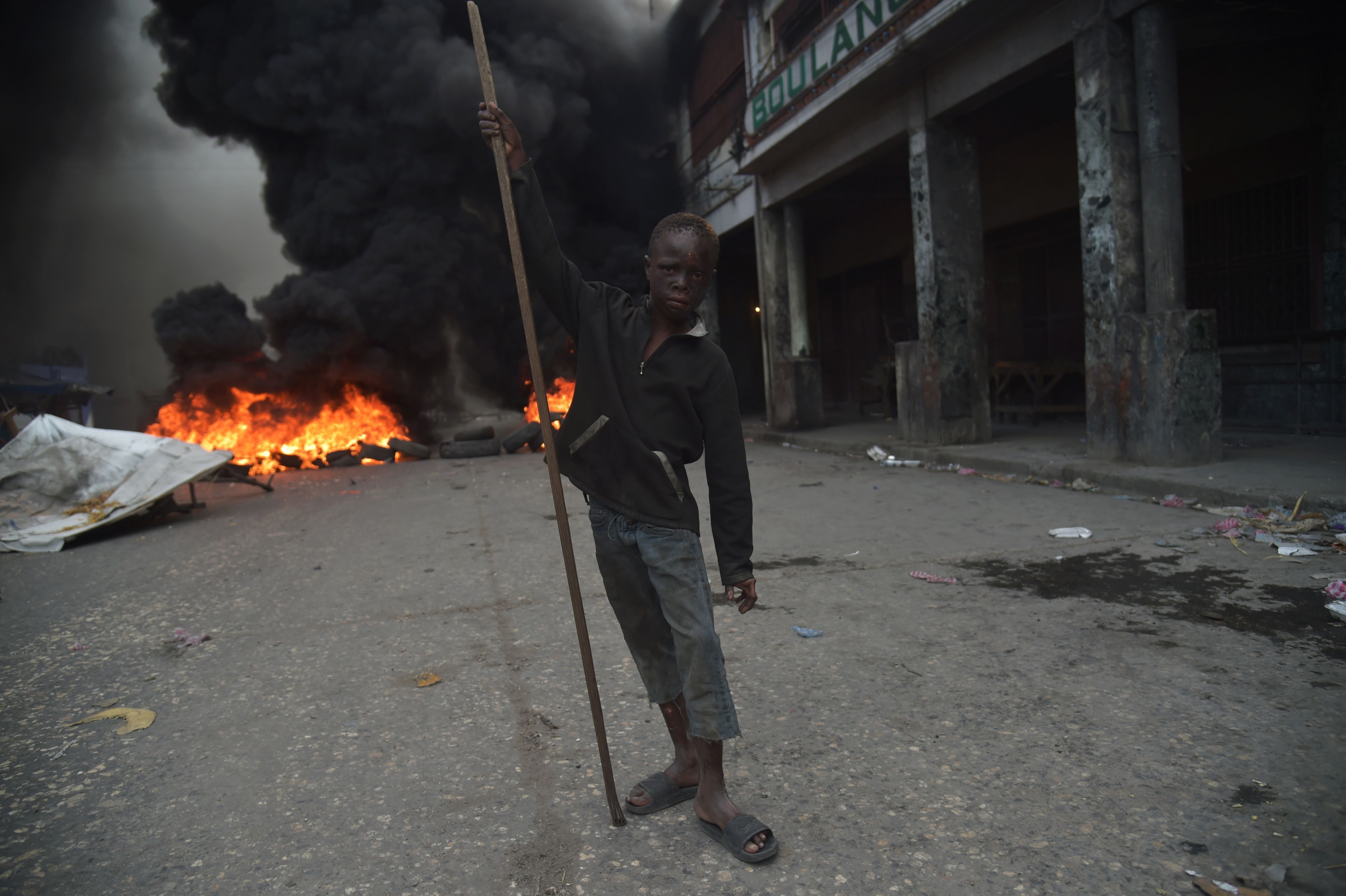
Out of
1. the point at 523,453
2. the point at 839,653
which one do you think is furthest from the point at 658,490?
the point at 523,453

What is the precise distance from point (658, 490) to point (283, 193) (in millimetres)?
20372

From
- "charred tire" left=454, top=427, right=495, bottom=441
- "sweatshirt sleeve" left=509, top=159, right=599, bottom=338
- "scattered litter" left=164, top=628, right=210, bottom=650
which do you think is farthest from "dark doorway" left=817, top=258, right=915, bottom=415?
"sweatshirt sleeve" left=509, top=159, right=599, bottom=338

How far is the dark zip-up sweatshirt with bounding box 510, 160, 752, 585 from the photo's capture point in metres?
1.91

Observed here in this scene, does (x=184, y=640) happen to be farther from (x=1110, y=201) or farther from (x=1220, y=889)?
(x=1110, y=201)

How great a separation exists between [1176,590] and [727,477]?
2.64 metres

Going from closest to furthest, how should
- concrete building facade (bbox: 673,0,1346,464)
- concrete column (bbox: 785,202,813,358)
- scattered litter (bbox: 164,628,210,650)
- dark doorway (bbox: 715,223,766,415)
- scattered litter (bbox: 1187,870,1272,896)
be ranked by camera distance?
scattered litter (bbox: 1187,870,1272,896) → scattered litter (bbox: 164,628,210,650) → concrete building facade (bbox: 673,0,1346,464) → concrete column (bbox: 785,202,813,358) → dark doorway (bbox: 715,223,766,415)

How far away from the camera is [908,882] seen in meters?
1.65

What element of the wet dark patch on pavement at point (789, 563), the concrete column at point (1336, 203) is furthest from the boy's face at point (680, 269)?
the concrete column at point (1336, 203)

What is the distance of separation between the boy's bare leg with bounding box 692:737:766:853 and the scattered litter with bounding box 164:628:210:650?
2.71m

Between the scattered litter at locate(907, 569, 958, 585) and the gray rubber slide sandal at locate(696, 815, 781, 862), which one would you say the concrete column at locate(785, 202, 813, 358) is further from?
the gray rubber slide sandal at locate(696, 815, 781, 862)

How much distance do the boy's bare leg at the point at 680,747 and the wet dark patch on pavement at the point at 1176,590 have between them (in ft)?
7.03

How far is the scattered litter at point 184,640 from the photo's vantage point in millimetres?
3584

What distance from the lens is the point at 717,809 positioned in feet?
6.19

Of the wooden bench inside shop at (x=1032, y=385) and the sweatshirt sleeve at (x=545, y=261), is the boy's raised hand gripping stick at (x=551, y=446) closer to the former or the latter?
the sweatshirt sleeve at (x=545, y=261)
